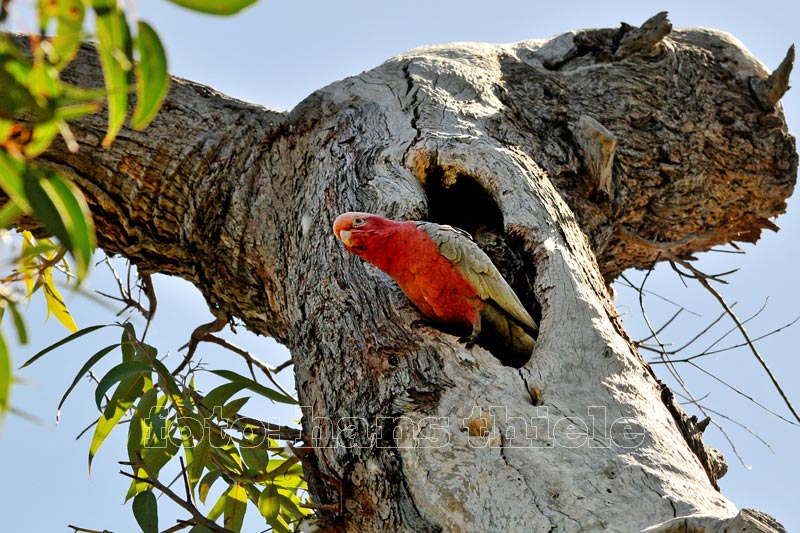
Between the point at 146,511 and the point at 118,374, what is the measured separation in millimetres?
492

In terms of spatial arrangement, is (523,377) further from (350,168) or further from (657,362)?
(657,362)

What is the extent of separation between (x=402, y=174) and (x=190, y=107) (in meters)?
1.05

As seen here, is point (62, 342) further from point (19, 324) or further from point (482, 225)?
point (19, 324)

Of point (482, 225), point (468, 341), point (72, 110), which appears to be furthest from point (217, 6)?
point (482, 225)

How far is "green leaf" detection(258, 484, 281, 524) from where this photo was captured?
10.3 feet

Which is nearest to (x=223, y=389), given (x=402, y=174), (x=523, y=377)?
(x=402, y=174)

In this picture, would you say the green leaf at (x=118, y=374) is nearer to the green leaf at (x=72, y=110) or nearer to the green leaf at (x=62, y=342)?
the green leaf at (x=62, y=342)

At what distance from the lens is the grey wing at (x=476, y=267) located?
267 centimetres

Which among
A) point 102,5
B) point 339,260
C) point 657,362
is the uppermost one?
point 657,362

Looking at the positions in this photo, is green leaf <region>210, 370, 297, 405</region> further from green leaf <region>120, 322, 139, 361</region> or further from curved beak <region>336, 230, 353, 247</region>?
curved beak <region>336, 230, 353, 247</region>

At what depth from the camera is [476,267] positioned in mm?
2715

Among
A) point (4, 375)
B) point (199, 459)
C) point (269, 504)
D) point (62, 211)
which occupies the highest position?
point (199, 459)

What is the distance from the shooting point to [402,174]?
305cm

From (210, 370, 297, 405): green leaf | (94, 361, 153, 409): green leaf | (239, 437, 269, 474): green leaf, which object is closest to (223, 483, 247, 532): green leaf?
(239, 437, 269, 474): green leaf
